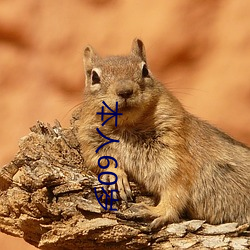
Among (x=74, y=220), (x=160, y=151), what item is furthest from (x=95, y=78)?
(x=74, y=220)

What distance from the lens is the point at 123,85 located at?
1.50 meters

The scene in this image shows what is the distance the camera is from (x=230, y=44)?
2564 millimetres

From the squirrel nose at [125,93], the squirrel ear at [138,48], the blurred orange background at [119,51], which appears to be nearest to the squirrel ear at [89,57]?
the squirrel ear at [138,48]

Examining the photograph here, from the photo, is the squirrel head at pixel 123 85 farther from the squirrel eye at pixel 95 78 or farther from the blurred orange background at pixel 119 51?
the blurred orange background at pixel 119 51

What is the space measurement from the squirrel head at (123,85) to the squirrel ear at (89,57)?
0.05 feet

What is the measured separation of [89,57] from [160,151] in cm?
41

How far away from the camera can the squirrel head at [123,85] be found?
150cm

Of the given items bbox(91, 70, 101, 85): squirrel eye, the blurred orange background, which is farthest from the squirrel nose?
the blurred orange background

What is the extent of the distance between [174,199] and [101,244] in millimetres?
245

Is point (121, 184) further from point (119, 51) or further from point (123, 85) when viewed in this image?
point (119, 51)

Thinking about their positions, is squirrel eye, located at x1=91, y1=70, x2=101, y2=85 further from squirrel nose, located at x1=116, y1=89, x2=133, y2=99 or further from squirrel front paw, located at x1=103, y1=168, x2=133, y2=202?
squirrel front paw, located at x1=103, y1=168, x2=133, y2=202

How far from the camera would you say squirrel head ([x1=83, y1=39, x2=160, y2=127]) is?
150 centimetres

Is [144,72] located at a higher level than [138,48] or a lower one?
lower

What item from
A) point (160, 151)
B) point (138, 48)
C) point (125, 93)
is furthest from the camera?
point (138, 48)
